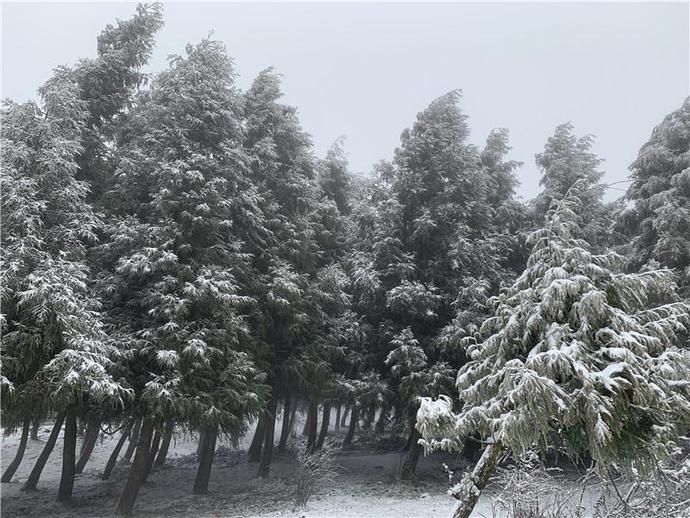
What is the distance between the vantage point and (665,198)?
14477 mm

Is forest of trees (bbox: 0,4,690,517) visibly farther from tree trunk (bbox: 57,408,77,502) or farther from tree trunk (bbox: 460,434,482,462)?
tree trunk (bbox: 460,434,482,462)

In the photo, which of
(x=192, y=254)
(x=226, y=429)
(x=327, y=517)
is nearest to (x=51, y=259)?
(x=192, y=254)

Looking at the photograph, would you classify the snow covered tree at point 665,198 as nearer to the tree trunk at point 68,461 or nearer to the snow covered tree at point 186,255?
the snow covered tree at point 186,255

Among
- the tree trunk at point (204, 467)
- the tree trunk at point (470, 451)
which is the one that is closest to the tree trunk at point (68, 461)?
the tree trunk at point (204, 467)

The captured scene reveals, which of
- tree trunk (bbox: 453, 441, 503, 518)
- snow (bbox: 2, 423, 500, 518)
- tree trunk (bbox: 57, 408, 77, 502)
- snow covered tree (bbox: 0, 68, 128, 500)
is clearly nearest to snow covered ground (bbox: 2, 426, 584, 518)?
snow (bbox: 2, 423, 500, 518)

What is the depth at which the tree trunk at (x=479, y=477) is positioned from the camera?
6129mm

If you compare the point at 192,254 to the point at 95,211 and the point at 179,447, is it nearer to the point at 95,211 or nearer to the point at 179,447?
the point at 95,211

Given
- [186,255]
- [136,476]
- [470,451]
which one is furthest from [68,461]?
[470,451]

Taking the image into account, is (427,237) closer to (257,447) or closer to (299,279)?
(299,279)

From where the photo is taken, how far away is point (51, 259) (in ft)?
34.5

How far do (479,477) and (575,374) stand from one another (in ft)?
6.41

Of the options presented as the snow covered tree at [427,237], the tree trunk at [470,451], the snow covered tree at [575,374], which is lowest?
the tree trunk at [470,451]

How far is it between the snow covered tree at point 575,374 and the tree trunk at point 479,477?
1 centimetres

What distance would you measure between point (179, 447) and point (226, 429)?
1631 centimetres
